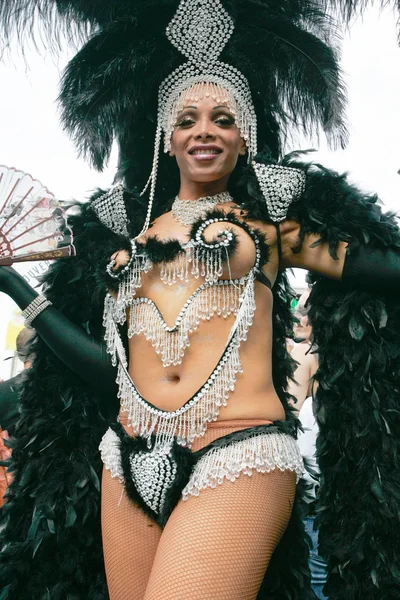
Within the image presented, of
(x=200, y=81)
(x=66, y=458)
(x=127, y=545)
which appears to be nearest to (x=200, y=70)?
(x=200, y=81)

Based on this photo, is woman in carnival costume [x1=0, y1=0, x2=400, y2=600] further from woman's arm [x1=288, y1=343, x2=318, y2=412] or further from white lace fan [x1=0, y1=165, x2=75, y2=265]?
woman's arm [x1=288, y1=343, x2=318, y2=412]

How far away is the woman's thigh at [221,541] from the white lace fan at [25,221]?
42.8 inches

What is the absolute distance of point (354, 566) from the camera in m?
2.21

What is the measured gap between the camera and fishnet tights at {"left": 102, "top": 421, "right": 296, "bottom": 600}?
1.81 meters

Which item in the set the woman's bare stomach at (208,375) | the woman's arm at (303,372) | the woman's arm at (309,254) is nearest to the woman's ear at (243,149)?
the woman's arm at (309,254)

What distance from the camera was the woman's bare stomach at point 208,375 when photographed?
2.11m

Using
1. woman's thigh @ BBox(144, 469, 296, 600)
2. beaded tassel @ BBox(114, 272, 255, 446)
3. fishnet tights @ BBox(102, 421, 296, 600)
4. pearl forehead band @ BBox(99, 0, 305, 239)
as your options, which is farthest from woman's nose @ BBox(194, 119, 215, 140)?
woman's thigh @ BBox(144, 469, 296, 600)

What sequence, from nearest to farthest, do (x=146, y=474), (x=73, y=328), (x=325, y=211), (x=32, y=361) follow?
1. (x=146, y=474)
2. (x=325, y=211)
3. (x=73, y=328)
4. (x=32, y=361)

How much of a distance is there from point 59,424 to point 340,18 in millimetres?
1940

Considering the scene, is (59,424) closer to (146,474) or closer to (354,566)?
(146,474)

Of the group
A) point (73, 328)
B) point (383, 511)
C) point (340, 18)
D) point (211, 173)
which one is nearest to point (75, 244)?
point (73, 328)

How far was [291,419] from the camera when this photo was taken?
233 cm

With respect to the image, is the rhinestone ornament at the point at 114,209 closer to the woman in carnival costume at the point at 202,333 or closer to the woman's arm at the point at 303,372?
the woman in carnival costume at the point at 202,333

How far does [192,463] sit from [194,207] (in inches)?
36.9
